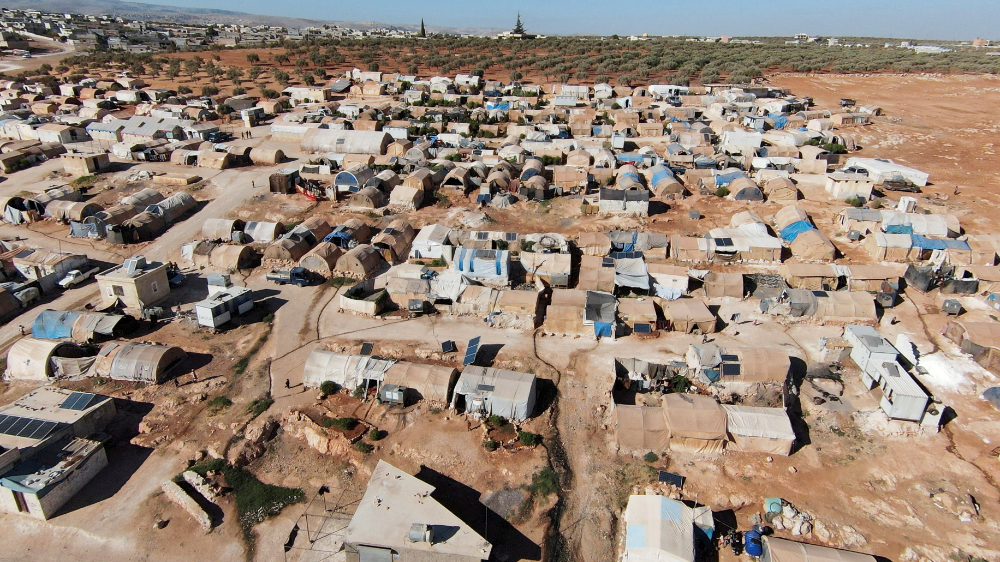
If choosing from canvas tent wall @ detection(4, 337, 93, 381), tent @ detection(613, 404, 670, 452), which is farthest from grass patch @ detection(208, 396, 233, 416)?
tent @ detection(613, 404, 670, 452)

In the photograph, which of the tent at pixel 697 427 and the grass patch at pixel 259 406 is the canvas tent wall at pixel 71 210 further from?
the tent at pixel 697 427

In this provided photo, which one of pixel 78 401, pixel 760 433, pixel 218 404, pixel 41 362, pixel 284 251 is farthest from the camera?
pixel 284 251

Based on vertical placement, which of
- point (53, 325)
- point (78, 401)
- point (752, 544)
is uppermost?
point (53, 325)

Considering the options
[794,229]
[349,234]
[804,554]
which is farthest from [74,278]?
[794,229]

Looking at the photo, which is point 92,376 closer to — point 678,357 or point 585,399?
point 585,399

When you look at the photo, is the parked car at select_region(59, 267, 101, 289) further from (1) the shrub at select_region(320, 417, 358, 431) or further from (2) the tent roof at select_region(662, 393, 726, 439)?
(2) the tent roof at select_region(662, 393, 726, 439)

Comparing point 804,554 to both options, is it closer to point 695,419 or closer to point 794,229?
point 695,419

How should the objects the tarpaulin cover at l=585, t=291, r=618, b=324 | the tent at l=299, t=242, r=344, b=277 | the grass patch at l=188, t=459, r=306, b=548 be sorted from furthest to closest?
the tent at l=299, t=242, r=344, b=277 → the tarpaulin cover at l=585, t=291, r=618, b=324 → the grass patch at l=188, t=459, r=306, b=548
